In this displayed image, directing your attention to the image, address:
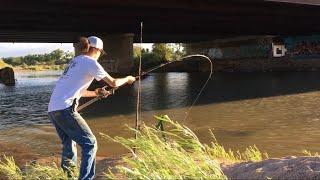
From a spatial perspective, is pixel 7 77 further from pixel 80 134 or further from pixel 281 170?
pixel 281 170

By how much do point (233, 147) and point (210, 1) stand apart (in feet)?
62.2

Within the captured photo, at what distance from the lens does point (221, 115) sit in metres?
20.2

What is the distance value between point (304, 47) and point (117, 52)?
20.8 meters

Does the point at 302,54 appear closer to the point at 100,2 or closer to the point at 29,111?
the point at 100,2

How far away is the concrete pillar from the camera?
177 feet

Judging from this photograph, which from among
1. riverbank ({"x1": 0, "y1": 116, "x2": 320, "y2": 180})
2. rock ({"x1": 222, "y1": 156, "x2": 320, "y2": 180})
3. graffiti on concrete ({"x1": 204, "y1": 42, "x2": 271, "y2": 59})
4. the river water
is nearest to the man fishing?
riverbank ({"x1": 0, "y1": 116, "x2": 320, "y2": 180})

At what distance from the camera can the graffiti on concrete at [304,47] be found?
55.9 metres

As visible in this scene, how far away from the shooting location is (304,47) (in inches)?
2245

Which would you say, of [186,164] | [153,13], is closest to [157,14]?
[153,13]

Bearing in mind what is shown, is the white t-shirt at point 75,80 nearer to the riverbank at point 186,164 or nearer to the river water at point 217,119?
the riverbank at point 186,164

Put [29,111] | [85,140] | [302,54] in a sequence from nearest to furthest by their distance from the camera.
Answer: [85,140], [29,111], [302,54]

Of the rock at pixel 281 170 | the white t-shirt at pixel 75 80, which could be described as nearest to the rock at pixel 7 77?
the white t-shirt at pixel 75 80

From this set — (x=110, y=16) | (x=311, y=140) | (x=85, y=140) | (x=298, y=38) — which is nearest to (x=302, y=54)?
(x=298, y=38)

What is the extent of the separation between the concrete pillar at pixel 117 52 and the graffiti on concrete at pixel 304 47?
1821 centimetres
